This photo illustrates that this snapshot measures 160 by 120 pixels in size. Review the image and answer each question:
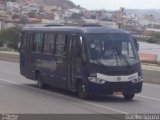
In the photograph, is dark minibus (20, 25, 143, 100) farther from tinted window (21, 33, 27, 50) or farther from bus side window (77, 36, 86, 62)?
tinted window (21, 33, 27, 50)

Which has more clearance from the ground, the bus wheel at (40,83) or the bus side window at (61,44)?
the bus side window at (61,44)

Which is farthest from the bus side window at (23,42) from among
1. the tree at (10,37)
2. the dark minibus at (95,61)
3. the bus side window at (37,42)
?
the tree at (10,37)

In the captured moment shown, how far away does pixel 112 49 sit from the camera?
17234 mm

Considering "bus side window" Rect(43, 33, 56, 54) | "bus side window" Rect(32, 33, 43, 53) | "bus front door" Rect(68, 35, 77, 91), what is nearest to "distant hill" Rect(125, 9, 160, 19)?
"bus side window" Rect(32, 33, 43, 53)

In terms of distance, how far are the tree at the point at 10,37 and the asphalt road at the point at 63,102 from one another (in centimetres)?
3190

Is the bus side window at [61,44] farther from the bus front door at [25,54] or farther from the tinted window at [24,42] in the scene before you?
the tinted window at [24,42]

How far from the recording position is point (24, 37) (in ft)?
75.0

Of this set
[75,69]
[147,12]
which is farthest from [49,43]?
[147,12]

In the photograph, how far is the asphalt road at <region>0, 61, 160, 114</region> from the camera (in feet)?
47.5

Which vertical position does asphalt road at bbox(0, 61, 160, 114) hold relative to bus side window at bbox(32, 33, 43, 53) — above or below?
below

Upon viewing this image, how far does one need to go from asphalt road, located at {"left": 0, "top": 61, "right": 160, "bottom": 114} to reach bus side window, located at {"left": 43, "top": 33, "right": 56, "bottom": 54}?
4.68 ft

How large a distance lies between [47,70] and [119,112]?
6.47 meters

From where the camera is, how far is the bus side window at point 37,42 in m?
21.0

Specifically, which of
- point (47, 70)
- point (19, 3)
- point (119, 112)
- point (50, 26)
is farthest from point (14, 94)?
point (19, 3)
